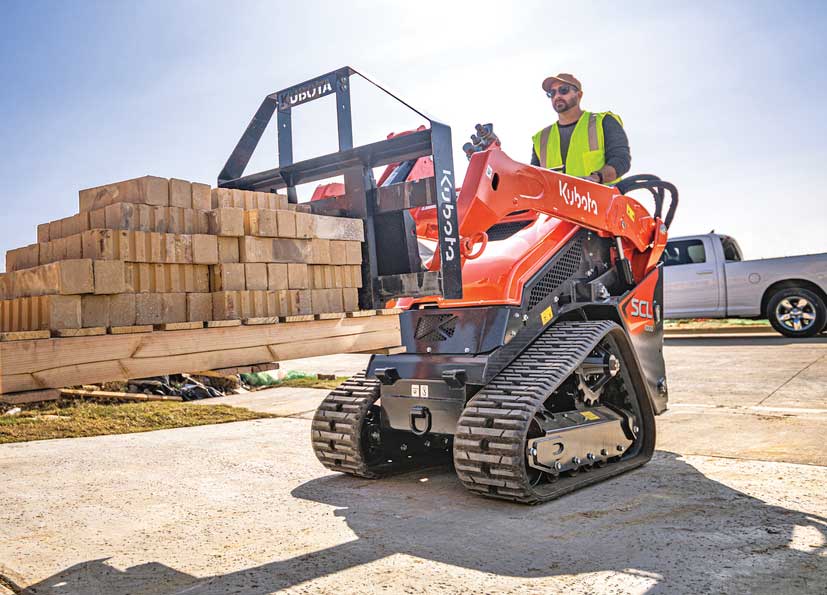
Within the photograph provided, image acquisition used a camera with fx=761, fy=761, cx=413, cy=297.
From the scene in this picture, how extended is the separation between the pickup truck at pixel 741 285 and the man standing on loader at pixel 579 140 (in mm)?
8792

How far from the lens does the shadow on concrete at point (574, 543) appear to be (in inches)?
125

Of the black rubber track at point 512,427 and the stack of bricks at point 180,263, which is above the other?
the stack of bricks at point 180,263

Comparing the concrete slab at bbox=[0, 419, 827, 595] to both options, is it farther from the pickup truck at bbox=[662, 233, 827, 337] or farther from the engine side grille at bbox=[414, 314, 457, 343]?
the pickup truck at bbox=[662, 233, 827, 337]

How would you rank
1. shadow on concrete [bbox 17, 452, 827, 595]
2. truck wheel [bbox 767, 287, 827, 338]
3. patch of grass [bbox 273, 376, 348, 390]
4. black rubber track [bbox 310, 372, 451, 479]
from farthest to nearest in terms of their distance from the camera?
1. truck wheel [bbox 767, 287, 827, 338]
2. patch of grass [bbox 273, 376, 348, 390]
3. black rubber track [bbox 310, 372, 451, 479]
4. shadow on concrete [bbox 17, 452, 827, 595]

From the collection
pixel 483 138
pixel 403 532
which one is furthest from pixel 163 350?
pixel 483 138

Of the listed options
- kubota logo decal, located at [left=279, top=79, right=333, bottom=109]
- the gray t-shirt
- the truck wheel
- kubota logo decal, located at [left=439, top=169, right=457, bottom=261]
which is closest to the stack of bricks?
kubota logo decal, located at [left=439, top=169, right=457, bottom=261]

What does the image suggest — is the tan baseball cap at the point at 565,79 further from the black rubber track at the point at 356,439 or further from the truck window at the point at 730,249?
the truck window at the point at 730,249

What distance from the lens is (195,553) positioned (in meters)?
3.71

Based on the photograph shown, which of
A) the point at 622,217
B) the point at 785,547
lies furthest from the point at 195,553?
the point at 622,217

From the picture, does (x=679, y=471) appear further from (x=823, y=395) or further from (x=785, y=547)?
(x=823, y=395)

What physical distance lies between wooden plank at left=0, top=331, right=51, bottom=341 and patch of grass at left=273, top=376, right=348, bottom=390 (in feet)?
25.1

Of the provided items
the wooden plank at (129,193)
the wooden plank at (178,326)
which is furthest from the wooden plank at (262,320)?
the wooden plank at (129,193)

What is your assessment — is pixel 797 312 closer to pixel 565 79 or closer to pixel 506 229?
pixel 565 79

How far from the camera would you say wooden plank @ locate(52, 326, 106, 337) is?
11.2 ft
